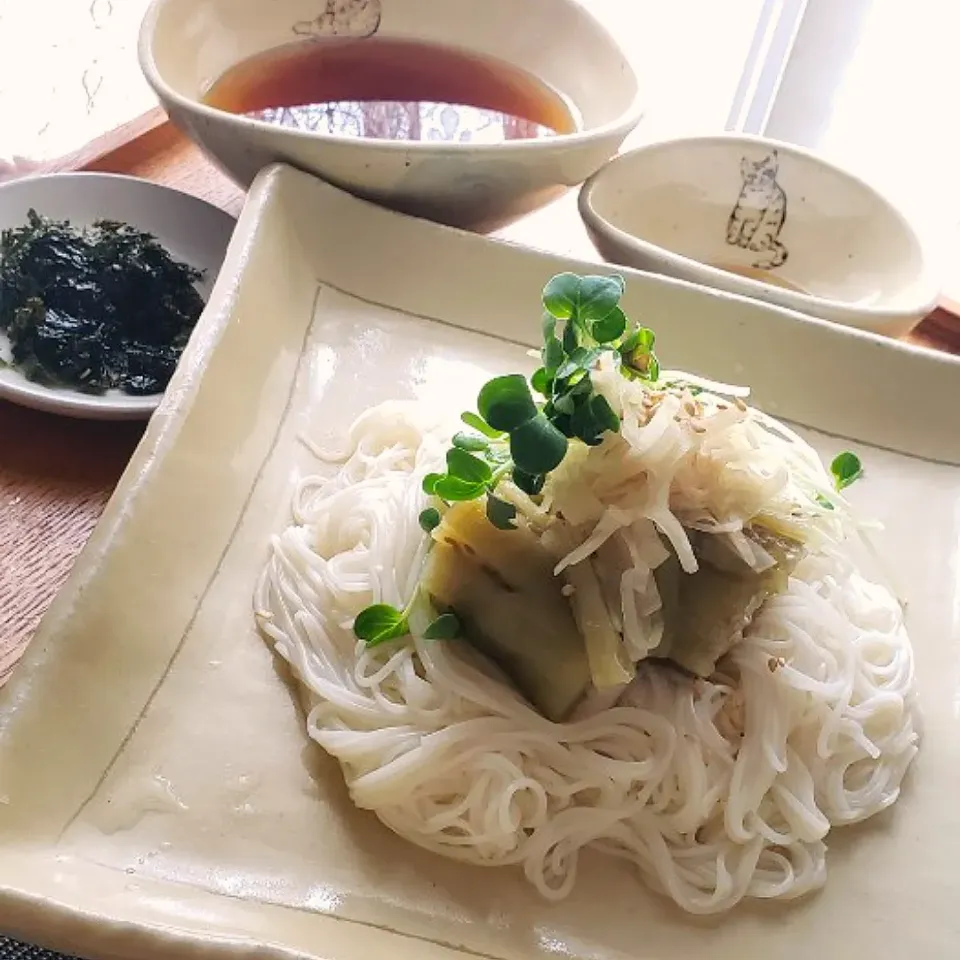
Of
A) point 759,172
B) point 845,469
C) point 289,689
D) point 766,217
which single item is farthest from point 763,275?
point 289,689

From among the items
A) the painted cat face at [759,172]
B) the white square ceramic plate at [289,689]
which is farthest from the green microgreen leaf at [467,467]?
the painted cat face at [759,172]

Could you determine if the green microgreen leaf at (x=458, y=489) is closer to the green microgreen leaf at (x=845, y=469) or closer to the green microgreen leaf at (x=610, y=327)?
the green microgreen leaf at (x=610, y=327)

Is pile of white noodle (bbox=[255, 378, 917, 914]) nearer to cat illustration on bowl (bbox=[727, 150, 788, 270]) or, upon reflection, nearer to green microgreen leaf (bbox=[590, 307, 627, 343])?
green microgreen leaf (bbox=[590, 307, 627, 343])

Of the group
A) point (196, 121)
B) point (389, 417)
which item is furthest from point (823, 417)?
point (196, 121)

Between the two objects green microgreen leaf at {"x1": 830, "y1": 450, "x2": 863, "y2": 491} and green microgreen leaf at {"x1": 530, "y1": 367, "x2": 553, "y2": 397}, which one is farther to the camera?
green microgreen leaf at {"x1": 830, "y1": 450, "x2": 863, "y2": 491}

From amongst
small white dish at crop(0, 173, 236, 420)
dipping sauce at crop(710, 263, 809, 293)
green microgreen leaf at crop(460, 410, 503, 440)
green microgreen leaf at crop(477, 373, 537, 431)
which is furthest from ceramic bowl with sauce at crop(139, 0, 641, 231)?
green microgreen leaf at crop(477, 373, 537, 431)

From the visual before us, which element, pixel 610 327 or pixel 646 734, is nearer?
pixel 610 327

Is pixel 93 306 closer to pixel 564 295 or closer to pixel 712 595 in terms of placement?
pixel 564 295
